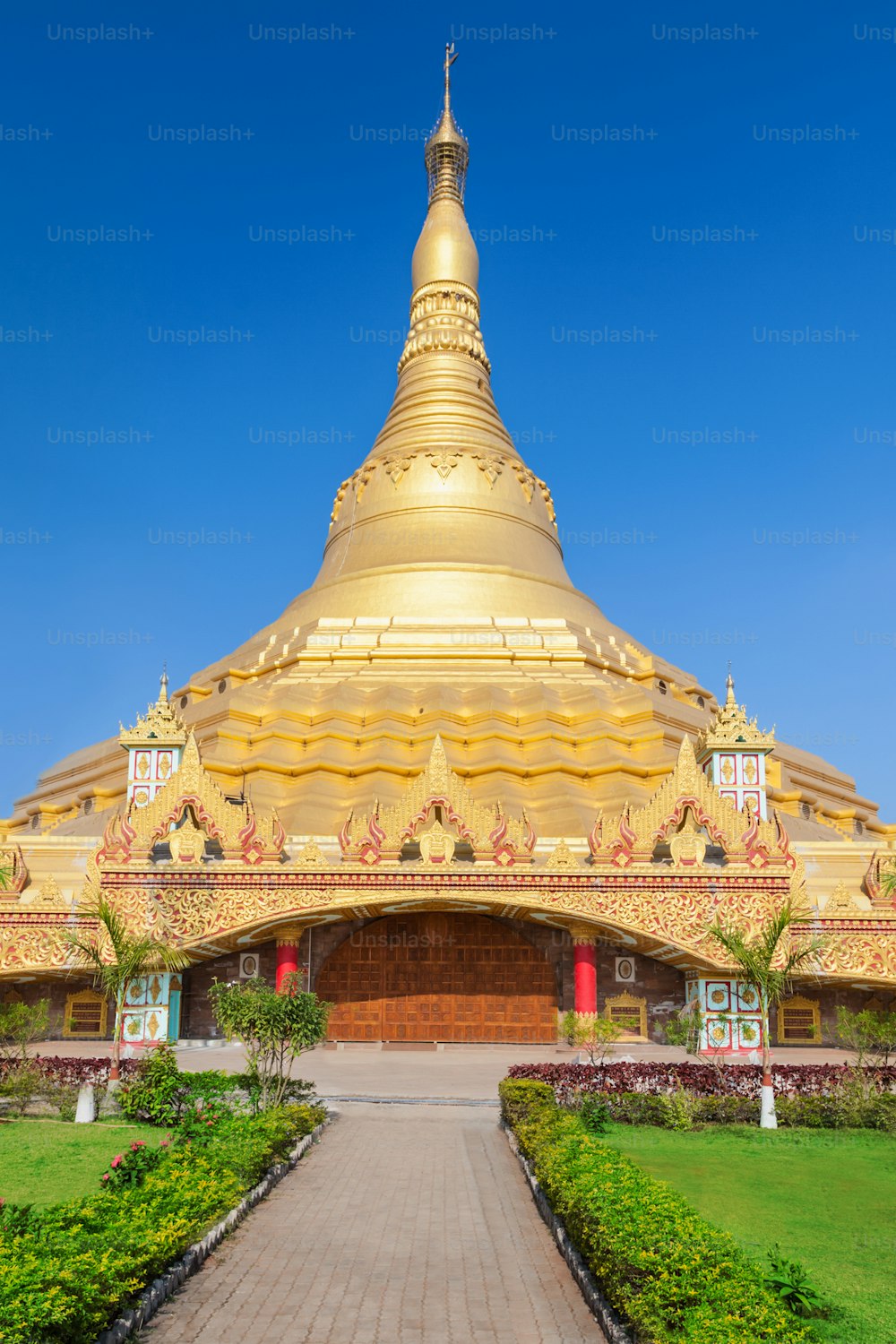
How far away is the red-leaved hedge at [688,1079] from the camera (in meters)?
15.5

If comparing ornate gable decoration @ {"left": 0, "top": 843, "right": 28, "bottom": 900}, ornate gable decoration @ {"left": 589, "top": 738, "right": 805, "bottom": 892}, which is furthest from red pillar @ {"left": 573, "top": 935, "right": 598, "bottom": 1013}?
ornate gable decoration @ {"left": 0, "top": 843, "right": 28, "bottom": 900}

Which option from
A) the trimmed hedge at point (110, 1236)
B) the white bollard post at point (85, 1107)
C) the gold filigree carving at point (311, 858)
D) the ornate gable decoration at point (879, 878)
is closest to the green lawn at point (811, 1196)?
the trimmed hedge at point (110, 1236)

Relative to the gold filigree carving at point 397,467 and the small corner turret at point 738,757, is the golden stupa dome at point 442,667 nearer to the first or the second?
the gold filigree carving at point 397,467

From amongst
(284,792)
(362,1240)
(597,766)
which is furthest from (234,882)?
→ (362,1240)

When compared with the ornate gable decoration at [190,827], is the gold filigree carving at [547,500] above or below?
above

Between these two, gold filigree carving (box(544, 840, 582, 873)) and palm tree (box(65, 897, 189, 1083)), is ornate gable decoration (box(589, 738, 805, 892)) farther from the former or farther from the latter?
palm tree (box(65, 897, 189, 1083))

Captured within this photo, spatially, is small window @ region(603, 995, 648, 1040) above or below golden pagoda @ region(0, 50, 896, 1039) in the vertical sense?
below

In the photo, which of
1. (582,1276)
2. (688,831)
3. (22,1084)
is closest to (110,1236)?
(582,1276)

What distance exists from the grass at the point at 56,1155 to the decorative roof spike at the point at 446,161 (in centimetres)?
4235

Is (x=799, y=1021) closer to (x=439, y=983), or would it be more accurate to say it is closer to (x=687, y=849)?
(x=687, y=849)

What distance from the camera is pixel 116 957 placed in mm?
17328

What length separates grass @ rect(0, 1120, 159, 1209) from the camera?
10312 millimetres

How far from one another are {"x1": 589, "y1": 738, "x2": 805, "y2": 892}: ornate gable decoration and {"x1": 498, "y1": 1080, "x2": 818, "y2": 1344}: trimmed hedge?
42.3 feet

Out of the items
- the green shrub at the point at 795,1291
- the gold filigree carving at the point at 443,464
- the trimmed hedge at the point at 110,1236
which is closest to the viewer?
the trimmed hedge at the point at 110,1236
